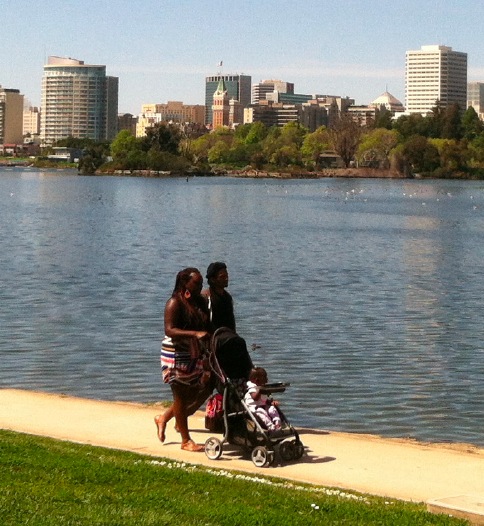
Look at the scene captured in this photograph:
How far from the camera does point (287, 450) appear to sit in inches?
471

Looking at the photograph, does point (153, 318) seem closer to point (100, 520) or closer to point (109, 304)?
point (109, 304)

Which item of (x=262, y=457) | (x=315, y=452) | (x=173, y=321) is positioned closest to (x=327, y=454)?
(x=315, y=452)

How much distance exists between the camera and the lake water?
18.6m

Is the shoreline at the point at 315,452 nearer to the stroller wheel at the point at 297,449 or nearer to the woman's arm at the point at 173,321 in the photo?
the stroller wheel at the point at 297,449

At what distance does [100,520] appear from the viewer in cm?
907

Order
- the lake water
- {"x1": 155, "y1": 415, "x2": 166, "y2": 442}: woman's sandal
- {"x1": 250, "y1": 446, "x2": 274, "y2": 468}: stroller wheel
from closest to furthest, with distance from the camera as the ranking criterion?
{"x1": 250, "y1": 446, "x2": 274, "y2": 468}: stroller wheel
{"x1": 155, "y1": 415, "x2": 166, "y2": 442}: woman's sandal
the lake water

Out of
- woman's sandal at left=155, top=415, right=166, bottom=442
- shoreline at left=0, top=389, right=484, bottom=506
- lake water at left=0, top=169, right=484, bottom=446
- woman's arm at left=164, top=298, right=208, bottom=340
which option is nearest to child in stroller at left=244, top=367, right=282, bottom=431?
shoreline at left=0, top=389, right=484, bottom=506

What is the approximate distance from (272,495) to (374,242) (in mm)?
50128

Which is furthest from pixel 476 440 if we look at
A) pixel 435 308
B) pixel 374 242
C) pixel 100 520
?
pixel 374 242

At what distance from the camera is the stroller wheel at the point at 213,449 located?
39.7 feet

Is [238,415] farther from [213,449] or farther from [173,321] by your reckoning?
[173,321]

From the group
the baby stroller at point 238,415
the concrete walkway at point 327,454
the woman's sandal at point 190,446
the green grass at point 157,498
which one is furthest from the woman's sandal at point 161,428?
the green grass at point 157,498

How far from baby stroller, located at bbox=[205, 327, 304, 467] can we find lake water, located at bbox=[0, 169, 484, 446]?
4.07 metres

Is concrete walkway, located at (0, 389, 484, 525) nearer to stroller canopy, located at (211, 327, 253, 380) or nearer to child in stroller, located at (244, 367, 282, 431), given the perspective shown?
child in stroller, located at (244, 367, 282, 431)
